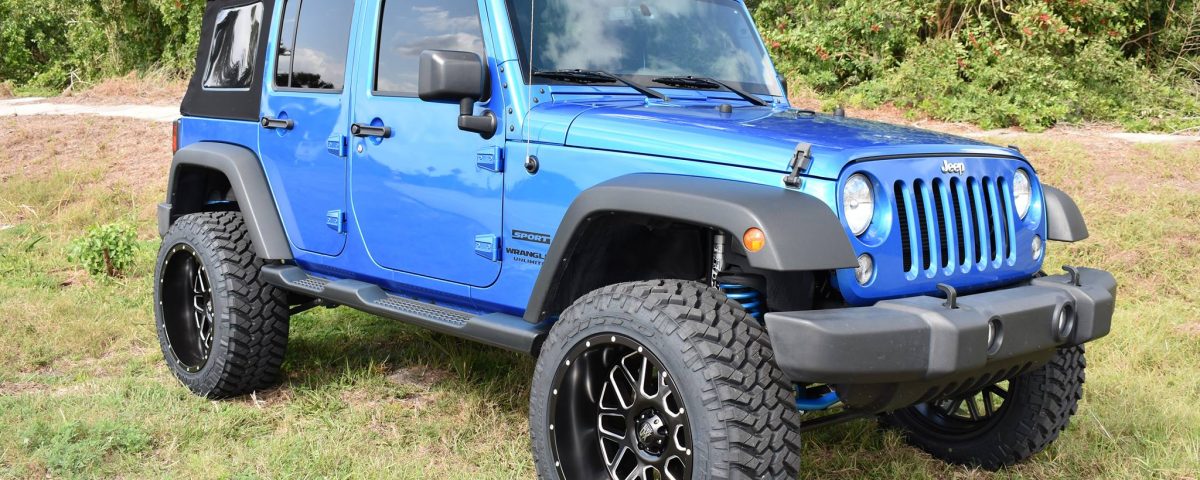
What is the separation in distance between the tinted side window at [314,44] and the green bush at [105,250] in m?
3.14

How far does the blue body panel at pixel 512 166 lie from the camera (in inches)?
112

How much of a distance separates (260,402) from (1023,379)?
3.11m

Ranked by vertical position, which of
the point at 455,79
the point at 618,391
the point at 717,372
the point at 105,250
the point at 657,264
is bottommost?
the point at 105,250

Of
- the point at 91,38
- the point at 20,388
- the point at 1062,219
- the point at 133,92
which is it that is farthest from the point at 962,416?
the point at 91,38

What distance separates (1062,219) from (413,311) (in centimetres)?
222

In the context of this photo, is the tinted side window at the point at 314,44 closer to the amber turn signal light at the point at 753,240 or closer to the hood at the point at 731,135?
the hood at the point at 731,135

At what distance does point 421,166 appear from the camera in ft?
12.1

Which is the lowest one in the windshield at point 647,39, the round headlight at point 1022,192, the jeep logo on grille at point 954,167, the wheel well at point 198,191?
the wheel well at point 198,191

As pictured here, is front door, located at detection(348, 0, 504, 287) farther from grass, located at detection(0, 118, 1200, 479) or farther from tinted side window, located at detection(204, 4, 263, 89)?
tinted side window, located at detection(204, 4, 263, 89)

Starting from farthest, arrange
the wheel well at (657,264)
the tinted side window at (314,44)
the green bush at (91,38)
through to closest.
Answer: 1. the green bush at (91,38)
2. the tinted side window at (314,44)
3. the wheel well at (657,264)

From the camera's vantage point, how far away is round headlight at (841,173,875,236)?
2.76 metres

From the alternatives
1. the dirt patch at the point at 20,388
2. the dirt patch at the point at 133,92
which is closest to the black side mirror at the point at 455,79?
the dirt patch at the point at 20,388

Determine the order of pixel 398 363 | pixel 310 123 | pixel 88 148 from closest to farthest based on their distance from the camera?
Answer: 1. pixel 310 123
2. pixel 398 363
3. pixel 88 148

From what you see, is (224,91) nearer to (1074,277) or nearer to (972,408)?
(972,408)
